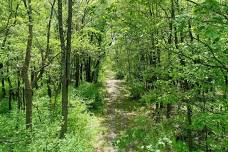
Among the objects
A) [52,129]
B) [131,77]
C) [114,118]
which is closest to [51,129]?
A: [52,129]

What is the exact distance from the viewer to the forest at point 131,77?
7.87 m

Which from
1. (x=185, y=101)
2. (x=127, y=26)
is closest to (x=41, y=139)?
(x=185, y=101)

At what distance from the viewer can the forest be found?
7871mm

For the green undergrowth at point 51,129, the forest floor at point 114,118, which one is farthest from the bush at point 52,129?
the forest floor at point 114,118

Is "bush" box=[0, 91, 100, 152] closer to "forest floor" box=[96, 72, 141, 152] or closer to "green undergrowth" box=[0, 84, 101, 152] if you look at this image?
"green undergrowth" box=[0, 84, 101, 152]

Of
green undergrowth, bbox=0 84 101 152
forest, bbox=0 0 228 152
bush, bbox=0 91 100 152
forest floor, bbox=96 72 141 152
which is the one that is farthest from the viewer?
forest floor, bbox=96 72 141 152

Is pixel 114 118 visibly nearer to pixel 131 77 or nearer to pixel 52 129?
pixel 131 77

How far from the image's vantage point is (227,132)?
30.9ft

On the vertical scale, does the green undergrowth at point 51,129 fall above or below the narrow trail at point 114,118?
above

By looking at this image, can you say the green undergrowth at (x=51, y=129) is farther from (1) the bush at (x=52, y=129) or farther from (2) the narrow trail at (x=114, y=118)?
(2) the narrow trail at (x=114, y=118)

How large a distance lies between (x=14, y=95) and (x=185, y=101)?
2312 centimetres

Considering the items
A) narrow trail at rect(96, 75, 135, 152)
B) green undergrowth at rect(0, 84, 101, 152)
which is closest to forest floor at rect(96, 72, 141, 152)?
narrow trail at rect(96, 75, 135, 152)

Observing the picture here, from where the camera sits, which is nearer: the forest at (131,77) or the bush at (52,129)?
the forest at (131,77)

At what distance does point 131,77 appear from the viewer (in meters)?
37.1
